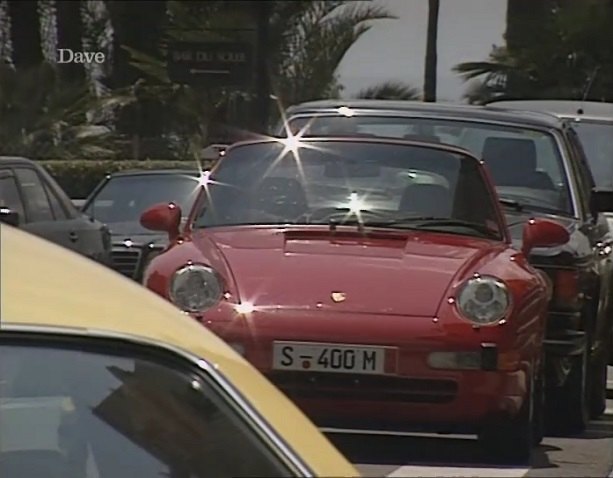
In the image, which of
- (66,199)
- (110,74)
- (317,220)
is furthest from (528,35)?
(66,199)

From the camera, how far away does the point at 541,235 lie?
5848 millimetres

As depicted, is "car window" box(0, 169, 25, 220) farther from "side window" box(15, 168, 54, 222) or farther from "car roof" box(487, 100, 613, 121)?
"car roof" box(487, 100, 613, 121)

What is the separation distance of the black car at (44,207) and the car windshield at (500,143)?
0.78m

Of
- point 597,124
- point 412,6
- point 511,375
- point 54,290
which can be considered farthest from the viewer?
point 597,124

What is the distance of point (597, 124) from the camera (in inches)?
233

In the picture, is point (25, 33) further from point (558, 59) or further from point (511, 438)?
point (511, 438)

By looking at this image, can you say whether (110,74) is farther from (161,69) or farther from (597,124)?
(597,124)

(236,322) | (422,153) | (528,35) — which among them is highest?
(528,35)

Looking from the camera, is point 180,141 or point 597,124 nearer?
point 180,141

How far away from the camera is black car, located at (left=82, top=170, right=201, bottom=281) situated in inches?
219

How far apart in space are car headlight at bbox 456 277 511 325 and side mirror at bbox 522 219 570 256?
32 centimetres

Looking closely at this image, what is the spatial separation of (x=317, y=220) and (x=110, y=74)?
966 mm

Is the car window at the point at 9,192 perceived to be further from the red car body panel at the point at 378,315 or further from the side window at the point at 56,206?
the red car body panel at the point at 378,315

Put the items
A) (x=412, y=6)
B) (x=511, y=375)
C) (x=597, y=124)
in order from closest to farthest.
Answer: (x=412, y=6)
(x=511, y=375)
(x=597, y=124)
